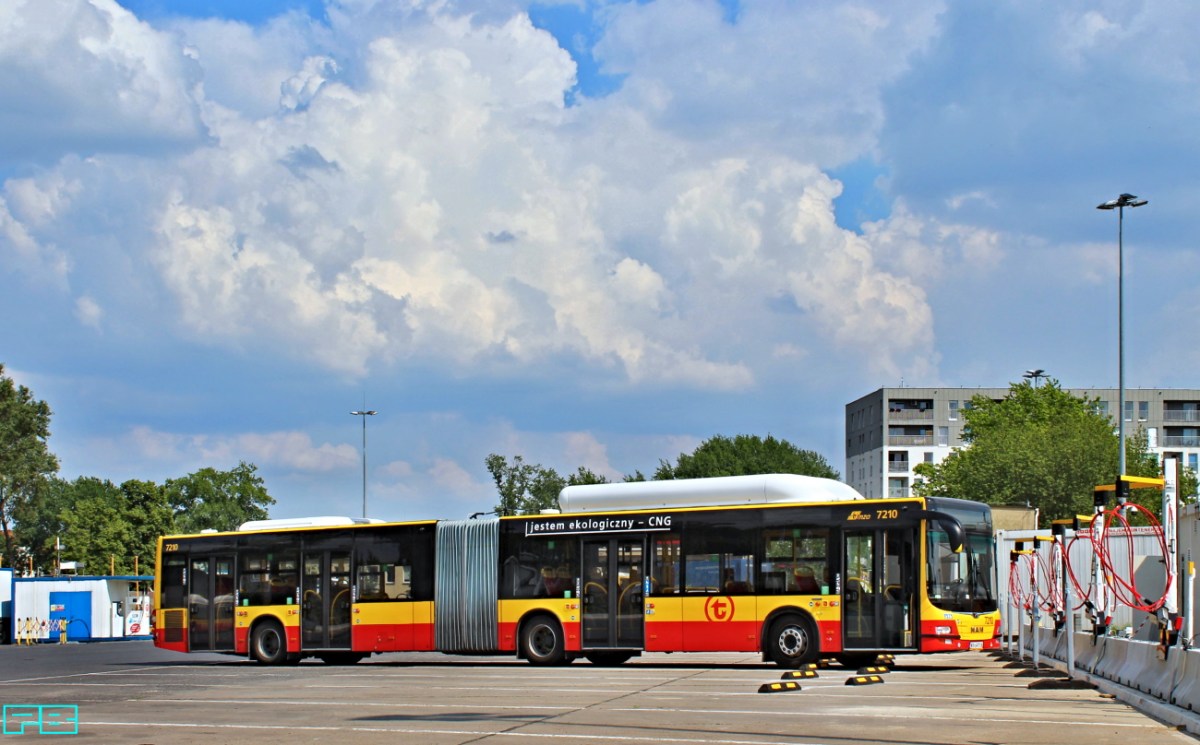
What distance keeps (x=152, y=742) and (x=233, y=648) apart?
16.9m

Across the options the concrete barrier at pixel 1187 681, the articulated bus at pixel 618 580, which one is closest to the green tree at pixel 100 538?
the articulated bus at pixel 618 580

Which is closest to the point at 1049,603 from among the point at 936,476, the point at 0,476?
the point at 936,476

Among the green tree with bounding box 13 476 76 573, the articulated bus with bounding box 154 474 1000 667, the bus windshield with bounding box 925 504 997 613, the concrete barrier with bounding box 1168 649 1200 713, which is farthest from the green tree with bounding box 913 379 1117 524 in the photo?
the concrete barrier with bounding box 1168 649 1200 713

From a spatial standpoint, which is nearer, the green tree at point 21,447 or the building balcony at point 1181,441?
the green tree at point 21,447

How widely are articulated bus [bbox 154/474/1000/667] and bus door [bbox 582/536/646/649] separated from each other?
26mm

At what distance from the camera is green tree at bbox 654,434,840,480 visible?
99125 mm

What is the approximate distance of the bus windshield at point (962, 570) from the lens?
82.3 feet

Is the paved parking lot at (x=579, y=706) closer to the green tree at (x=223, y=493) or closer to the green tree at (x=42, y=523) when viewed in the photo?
the green tree at (x=42, y=523)

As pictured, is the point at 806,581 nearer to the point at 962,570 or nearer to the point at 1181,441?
the point at 962,570

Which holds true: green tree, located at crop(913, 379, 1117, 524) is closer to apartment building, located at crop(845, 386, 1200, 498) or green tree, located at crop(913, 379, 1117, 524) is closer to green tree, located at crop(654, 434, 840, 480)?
green tree, located at crop(654, 434, 840, 480)

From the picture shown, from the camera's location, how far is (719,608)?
2650 cm

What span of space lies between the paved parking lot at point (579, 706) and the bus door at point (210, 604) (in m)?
2.76

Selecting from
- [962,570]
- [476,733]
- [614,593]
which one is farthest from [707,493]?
[476,733]

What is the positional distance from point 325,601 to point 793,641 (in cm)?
982
